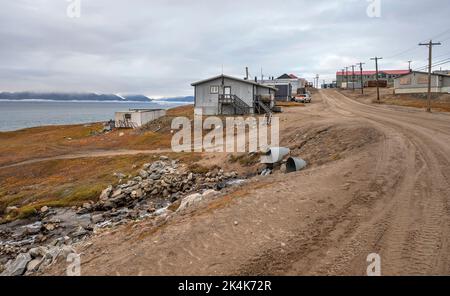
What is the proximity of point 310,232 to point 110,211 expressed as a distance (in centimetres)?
1425

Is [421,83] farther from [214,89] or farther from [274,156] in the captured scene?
[274,156]

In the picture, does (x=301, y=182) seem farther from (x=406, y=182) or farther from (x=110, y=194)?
(x=110, y=194)

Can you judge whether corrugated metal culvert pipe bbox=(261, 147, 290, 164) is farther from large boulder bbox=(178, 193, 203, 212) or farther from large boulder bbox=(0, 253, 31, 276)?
large boulder bbox=(0, 253, 31, 276)

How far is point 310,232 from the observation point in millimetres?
8867

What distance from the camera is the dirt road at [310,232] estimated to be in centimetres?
741

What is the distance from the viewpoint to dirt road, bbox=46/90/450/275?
7406mm

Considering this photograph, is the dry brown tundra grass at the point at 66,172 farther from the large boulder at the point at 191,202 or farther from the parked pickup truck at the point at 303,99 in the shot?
the parked pickup truck at the point at 303,99

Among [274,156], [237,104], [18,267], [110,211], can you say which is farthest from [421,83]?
[18,267]

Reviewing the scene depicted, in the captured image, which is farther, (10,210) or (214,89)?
(214,89)

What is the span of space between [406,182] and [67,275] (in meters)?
11.0

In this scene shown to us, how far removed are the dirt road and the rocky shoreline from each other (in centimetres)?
303

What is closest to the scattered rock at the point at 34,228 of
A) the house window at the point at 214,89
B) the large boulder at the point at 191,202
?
the large boulder at the point at 191,202

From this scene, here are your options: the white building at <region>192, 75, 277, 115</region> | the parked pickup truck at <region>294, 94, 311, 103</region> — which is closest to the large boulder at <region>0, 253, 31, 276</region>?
the white building at <region>192, 75, 277, 115</region>

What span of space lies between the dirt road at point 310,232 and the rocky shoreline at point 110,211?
119 inches
